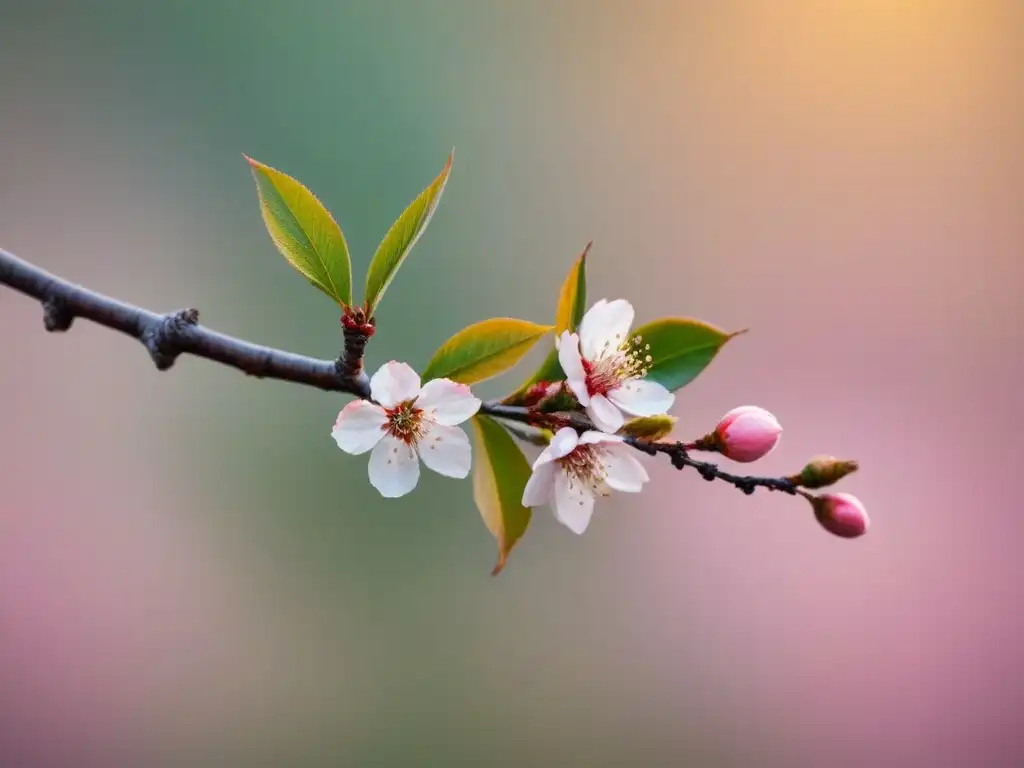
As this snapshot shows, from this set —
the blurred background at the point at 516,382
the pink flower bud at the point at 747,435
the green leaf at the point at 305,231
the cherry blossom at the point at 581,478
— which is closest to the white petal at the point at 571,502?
the cherry blossom at the point at 581,478

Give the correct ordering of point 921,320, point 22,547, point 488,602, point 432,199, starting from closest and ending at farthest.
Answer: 1. point 432,199
2. point 22,547
3. point 488,602
4. point 921,320

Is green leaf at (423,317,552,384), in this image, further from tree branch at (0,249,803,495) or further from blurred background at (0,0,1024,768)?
blurred background at (0,0,1024,768)

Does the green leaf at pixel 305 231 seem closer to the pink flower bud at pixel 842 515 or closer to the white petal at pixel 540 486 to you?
the white petal at pixel 540 486

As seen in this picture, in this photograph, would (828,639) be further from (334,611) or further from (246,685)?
(246,685)

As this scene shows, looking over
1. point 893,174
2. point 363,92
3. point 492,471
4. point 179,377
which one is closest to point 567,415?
Answer: point 492,471

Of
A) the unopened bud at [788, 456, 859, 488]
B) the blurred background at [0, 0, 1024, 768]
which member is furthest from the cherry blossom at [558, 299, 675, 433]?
the blurred background at [0, 0, 1024, 768]

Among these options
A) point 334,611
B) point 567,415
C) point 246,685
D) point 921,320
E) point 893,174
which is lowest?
point 246,685

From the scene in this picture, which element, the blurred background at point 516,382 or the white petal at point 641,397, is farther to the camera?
the blurred background at point 516,382
